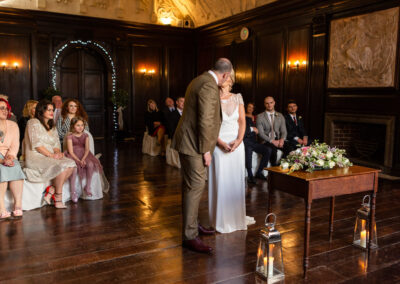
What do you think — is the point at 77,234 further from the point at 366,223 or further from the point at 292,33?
the point at 292,33

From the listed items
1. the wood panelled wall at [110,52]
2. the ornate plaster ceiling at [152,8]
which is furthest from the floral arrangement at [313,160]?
the wood panelled wall at [110,52]

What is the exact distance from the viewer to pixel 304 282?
2801mm

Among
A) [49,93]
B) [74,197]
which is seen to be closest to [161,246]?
[74,197]

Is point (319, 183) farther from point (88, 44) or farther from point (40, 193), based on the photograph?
point (88, 44)

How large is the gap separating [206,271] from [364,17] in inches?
261

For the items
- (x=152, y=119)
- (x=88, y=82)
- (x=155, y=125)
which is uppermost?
(x=88, y=82)

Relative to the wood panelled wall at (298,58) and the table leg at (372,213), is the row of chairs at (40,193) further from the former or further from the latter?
the wood panelled wall at (298,58)

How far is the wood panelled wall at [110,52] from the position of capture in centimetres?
1075

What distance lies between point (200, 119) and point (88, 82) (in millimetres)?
10316

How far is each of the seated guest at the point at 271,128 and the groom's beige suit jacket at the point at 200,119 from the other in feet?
11.6

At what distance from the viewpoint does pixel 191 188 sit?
11.0 ft

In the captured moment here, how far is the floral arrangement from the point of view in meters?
3.12

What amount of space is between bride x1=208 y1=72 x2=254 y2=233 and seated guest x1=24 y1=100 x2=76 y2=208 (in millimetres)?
2126

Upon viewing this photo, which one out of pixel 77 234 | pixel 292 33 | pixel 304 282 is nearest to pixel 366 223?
pixel 304 282
